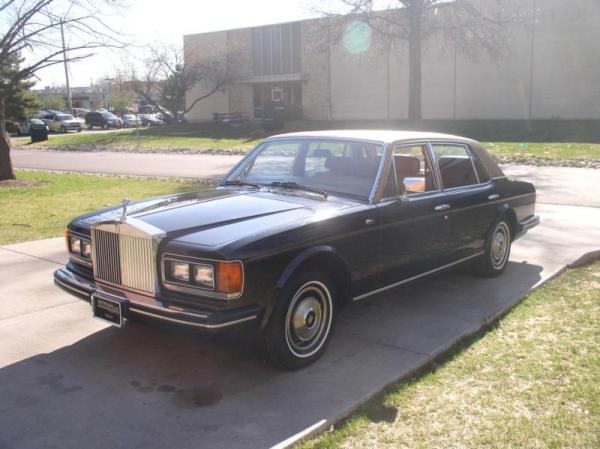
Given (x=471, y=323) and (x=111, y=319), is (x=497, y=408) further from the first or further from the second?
(x=111, y=319)

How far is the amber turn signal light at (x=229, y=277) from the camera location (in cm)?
361

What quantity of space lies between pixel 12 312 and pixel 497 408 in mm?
4077

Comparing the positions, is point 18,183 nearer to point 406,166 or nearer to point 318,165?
point 318,165

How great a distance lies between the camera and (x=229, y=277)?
3.62 meters

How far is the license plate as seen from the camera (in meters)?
3.92

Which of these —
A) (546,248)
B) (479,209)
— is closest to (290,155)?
(479,209)

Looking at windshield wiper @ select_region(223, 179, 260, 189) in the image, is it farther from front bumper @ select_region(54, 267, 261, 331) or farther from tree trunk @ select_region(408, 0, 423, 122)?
tree trunk @ select_region(408, 0, 423, 122)

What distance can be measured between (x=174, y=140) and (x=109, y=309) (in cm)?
3167

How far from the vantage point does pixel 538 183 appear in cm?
1429

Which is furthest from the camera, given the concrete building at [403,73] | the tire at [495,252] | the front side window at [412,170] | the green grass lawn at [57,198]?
the concrete building at [403,73]

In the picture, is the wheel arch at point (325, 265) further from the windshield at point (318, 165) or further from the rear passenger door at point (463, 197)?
the rear passenger door at point (463, 197)

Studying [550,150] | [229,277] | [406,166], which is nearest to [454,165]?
[406,166]

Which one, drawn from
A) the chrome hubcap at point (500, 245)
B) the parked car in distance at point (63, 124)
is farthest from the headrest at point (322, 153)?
the parked car in distance at point (63, 124)

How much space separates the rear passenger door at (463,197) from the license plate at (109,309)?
2838 millimetres
